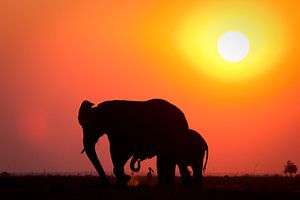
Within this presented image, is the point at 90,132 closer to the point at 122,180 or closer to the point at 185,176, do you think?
the point at 122,180

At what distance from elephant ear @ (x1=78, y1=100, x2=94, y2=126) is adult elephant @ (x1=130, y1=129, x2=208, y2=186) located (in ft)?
10.0

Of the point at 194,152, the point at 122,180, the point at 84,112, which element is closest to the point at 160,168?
the point at 194,152

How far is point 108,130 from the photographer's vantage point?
27.1 m

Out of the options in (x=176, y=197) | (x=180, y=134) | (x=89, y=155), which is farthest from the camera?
(x=180, y=134)

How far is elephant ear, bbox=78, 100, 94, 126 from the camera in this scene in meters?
27.3

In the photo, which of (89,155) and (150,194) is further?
(89,155)

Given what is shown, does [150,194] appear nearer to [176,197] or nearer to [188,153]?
[176,197]

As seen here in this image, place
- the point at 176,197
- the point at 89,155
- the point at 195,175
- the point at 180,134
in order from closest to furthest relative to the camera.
→ the point at 176,197
the point at 89,155
the point at 180,134
the point at 195,175

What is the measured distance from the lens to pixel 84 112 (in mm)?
27406

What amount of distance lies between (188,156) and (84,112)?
6.24 m

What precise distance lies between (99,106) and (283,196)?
10.1m

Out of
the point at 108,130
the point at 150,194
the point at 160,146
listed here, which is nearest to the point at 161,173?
the point at 160,146

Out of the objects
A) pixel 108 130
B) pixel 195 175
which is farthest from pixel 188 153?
pixel 108 130

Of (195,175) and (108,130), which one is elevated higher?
(108,130)
